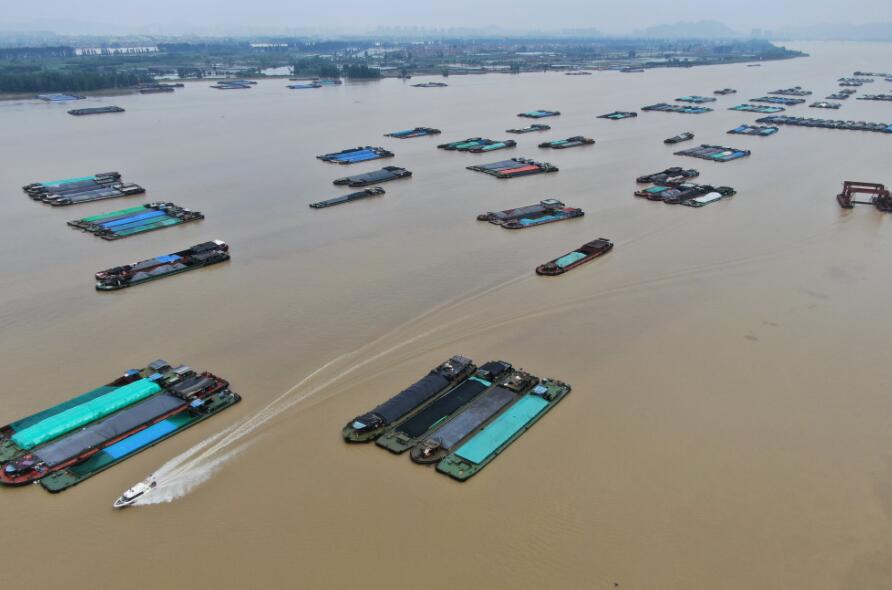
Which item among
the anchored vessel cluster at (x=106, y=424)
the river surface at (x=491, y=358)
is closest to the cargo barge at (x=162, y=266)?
the river surface at (x=491, y=358)

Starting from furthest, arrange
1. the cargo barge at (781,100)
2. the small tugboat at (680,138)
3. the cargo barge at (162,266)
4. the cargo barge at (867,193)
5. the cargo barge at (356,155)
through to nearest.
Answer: the cargo barge at (781,100), the small tugboat at (680,138), the cargo barge at (356,155), the cargo barge at (867,193), the cargo barge at (162,266)

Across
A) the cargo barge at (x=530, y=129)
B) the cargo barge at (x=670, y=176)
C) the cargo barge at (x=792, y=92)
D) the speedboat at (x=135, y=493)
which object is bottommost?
the speedboat at (x=135, y=493)

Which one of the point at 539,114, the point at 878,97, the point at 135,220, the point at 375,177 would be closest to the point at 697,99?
the point at 878,97

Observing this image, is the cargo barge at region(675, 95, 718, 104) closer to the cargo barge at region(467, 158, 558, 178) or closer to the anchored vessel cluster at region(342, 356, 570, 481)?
the cargo barge at region(467, 158, 558, 178)

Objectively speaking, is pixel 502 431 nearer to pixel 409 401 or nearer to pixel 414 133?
pixel 409 401

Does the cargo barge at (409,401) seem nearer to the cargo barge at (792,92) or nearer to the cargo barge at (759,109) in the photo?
the cargo barge at (759,109)

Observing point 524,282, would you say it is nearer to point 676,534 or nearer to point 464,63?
point 676,534
